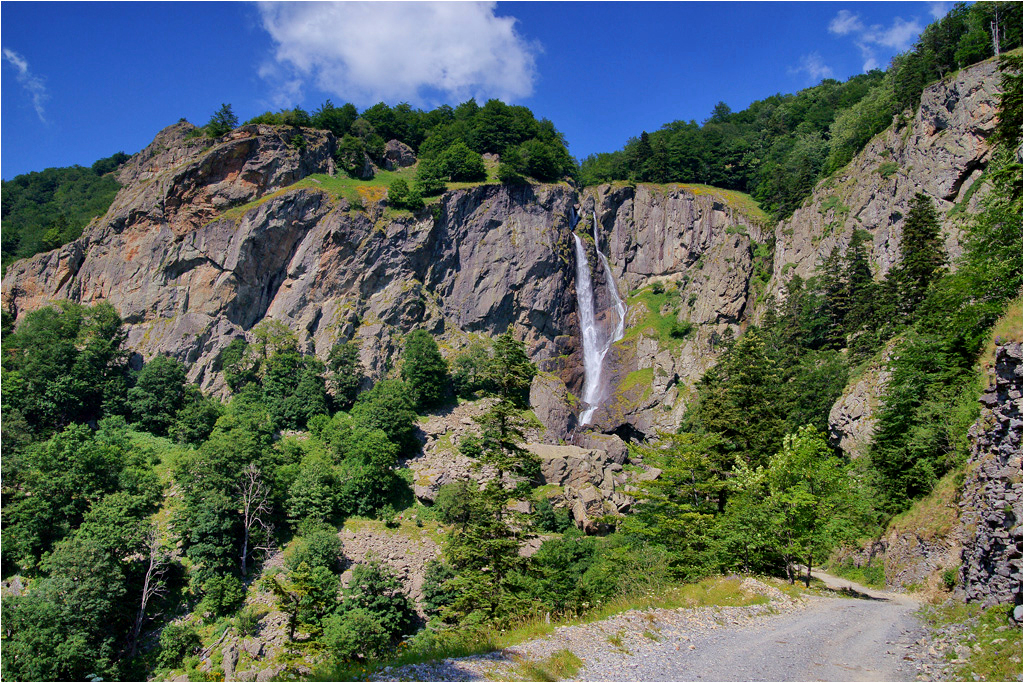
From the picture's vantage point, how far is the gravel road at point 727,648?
29.3 ft

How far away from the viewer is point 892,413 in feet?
82.4

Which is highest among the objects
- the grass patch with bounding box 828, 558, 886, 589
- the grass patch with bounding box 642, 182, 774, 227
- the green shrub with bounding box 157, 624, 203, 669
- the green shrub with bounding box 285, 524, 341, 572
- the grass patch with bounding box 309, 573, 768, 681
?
the grass patch with bounding box 642, 182, 774, 227

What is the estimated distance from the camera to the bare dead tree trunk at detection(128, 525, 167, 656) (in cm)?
2766

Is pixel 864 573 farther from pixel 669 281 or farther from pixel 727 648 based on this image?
pixel 669 281

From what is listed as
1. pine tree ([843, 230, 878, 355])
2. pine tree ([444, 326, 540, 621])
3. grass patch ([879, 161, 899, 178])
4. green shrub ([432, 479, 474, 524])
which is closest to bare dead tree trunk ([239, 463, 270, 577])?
green shrub ([432, 479, 474, 524])

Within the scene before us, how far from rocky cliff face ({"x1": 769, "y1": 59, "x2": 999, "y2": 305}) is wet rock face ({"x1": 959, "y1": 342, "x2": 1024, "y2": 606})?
3603cm

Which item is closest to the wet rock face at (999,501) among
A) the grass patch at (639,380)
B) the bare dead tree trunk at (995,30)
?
the grass patch at (639,380)

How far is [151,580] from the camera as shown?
3027cm


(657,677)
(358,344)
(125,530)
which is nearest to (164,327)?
(358,344)

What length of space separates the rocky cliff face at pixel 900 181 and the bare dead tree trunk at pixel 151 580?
57022 millimetres

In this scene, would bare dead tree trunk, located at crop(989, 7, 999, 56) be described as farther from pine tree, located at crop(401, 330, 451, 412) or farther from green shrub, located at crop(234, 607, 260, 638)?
green shrub, located at crop(234, 607, 260, 638)

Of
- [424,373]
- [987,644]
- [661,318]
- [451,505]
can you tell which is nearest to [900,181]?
[661,318]

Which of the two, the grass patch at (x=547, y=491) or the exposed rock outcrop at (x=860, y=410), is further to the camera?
the grass patch at (x=547, y=491)

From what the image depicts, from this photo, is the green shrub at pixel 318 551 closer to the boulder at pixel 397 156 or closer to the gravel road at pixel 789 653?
the gravel road at pixel 789 653
